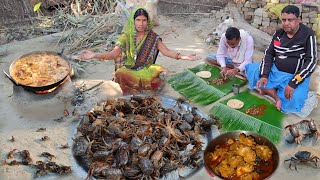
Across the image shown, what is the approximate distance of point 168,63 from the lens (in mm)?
6613

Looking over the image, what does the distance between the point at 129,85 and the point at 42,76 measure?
1415 mm

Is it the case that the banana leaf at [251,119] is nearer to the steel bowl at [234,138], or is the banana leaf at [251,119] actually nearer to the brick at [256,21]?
the steel bowl at [234,138]

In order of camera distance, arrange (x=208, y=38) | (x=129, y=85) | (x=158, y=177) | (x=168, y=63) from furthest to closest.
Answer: (x=208, y=38), (x=168, y=63), (x=129, y=85), (x=158, y=177)

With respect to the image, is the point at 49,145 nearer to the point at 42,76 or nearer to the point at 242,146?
the point at 42,76

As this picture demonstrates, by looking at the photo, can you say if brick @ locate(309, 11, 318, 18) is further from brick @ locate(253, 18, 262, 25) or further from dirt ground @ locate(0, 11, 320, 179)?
dirt ground @ locate(0, 11, 320, 179)

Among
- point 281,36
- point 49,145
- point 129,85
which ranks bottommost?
point 49,145

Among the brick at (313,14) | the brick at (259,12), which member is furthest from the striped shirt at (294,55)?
the brick at (259,12)

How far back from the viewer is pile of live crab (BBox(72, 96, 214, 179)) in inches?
144

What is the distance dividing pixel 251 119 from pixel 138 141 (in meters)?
1.72

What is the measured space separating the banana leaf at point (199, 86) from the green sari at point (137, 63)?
0.49 meters

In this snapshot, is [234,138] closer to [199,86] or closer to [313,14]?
[199,86]

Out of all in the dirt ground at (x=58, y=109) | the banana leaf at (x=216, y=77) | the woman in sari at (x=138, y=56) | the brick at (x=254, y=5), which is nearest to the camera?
the dirt ground at (x=58, y=109)

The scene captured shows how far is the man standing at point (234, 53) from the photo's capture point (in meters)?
5.52

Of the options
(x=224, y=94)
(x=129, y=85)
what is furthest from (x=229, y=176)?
(x=129, y=85)
